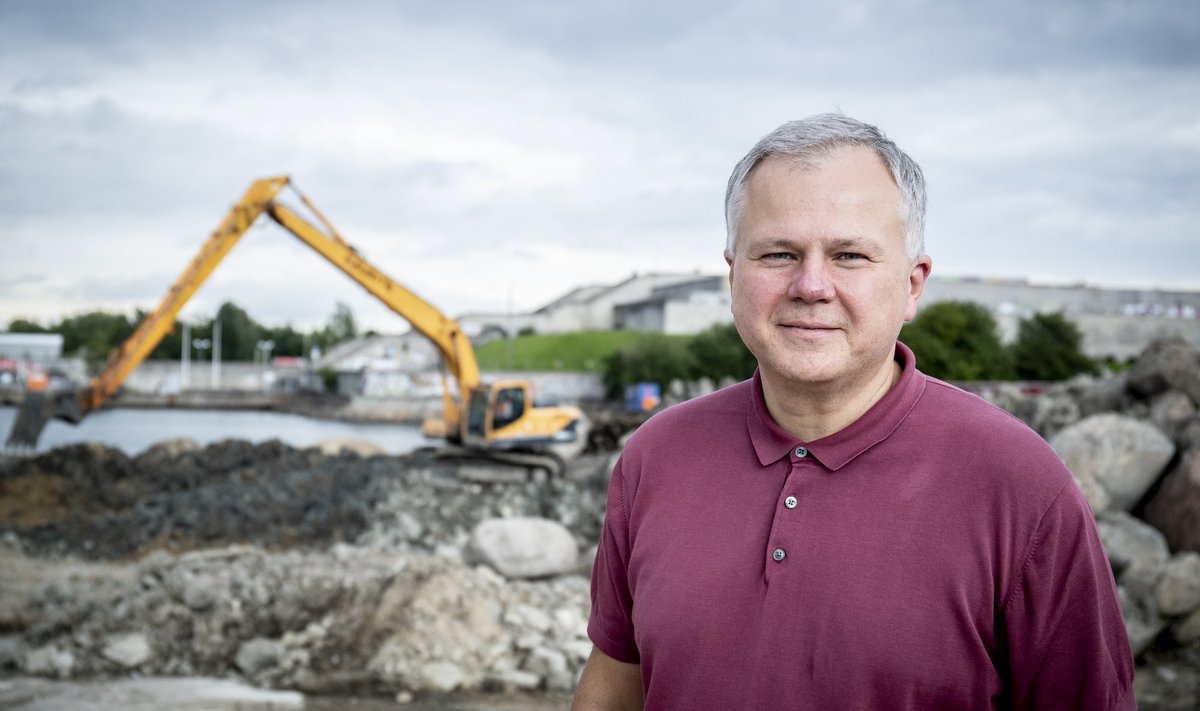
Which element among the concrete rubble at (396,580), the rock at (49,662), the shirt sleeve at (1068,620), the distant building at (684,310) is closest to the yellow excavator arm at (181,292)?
the concrete rubble at (396,580)

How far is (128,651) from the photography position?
25.8 feet

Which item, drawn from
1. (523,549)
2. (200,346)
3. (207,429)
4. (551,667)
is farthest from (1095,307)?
(551,667)

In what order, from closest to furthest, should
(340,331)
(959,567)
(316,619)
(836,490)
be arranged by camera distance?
(959,567)
(836,490)
(316,619)
(340,331)

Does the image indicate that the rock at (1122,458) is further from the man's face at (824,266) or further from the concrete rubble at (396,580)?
the man's face at (824,266)

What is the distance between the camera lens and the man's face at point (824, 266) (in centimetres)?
171

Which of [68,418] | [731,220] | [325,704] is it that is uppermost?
[731,220]

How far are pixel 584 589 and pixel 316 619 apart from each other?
2.32m

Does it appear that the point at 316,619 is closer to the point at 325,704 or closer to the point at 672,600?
the point at 325,704

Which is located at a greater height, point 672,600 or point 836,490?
point 836,490

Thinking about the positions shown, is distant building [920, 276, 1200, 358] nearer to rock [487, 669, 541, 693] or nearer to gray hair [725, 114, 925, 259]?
rock [487, 669, 541, 693]

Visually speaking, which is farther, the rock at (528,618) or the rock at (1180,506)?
Answer: the rock at (1180,506)

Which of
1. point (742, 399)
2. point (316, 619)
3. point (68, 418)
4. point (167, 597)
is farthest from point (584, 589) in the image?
point (68, 418)

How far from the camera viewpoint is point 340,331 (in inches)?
4112

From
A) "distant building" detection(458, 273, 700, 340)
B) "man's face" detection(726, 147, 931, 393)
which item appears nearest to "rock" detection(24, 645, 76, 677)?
"man's face" detection(726, 147, 931, 393)
